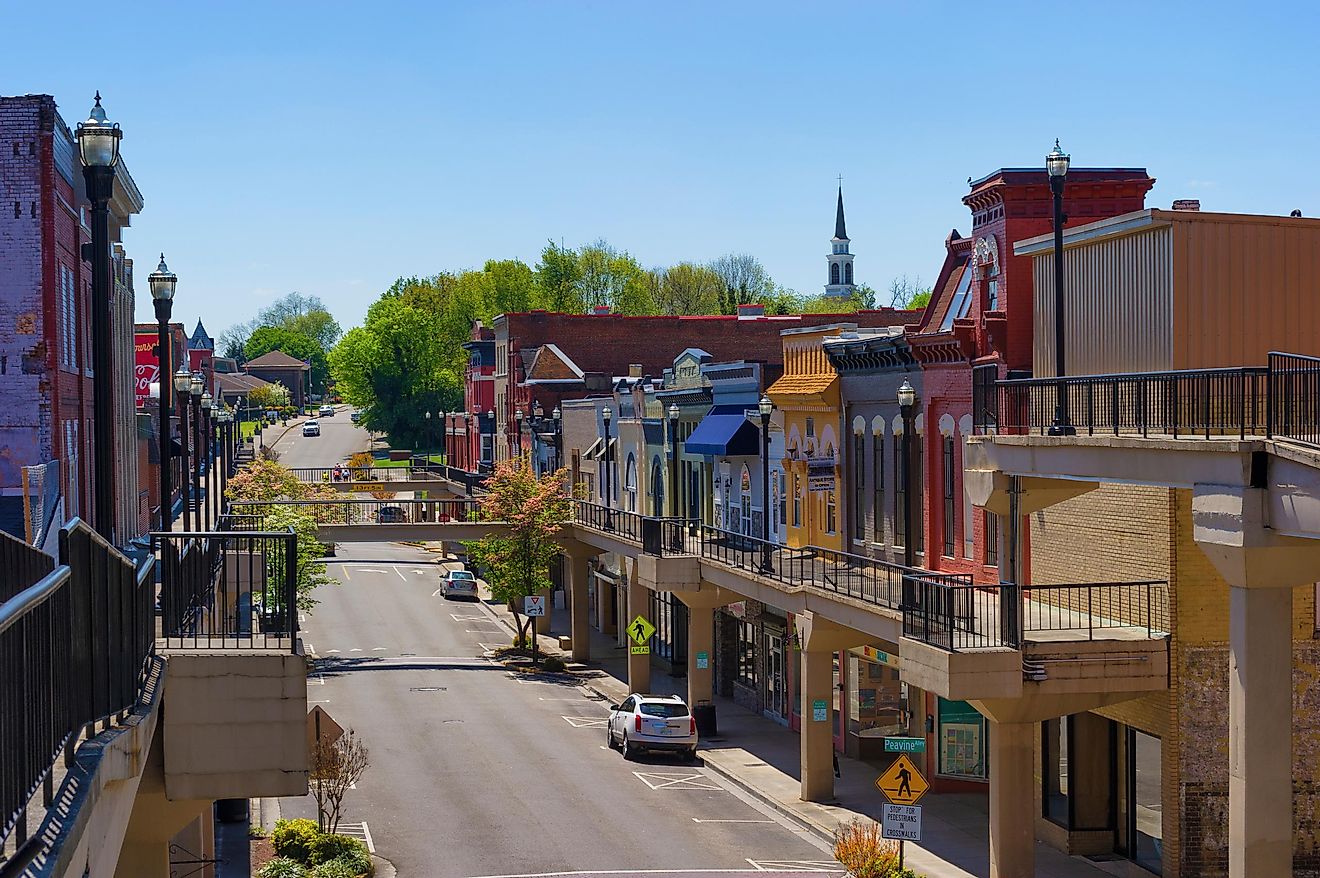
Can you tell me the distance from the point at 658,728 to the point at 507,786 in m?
4.88

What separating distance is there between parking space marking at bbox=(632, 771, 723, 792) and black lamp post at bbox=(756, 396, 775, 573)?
4959mm

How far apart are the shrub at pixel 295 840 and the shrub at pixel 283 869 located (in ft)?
2.22

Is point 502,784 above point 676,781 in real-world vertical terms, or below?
above

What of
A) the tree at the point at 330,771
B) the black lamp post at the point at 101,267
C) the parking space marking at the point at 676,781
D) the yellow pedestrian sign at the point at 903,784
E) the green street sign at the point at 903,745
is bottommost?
the parking space marking at the point at 676,781

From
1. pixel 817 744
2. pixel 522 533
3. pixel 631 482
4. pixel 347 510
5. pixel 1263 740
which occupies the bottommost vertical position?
pixel 817 744

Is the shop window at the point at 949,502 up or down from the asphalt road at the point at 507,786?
up

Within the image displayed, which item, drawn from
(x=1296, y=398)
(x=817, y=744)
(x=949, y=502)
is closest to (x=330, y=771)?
(x=817, y=744)

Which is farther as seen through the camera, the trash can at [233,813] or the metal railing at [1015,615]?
the trash can at [233,813]

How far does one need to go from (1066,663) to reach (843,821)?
28.9 feet

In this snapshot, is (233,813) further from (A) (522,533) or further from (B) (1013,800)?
(A) (522,533)

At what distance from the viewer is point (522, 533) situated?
187 feet

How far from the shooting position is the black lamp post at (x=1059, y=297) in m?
23.1

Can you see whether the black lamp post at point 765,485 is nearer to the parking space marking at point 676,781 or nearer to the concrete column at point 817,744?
the concrete column at point 817,744

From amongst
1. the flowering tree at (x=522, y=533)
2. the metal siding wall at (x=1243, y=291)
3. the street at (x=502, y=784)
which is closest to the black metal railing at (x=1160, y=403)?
the metal siding wall at (x=1243, y=291)
